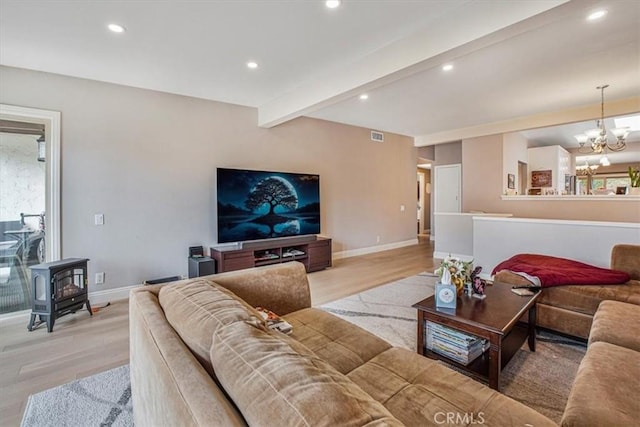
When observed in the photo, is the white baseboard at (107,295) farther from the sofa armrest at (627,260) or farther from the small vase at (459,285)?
the sofa armrest at (627,260)

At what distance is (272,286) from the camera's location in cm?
215

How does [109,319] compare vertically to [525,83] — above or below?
below

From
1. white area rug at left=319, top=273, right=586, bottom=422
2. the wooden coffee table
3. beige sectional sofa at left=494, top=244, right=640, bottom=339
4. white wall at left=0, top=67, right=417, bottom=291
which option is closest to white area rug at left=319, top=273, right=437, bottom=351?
white area rug at left=319, top=273, right=586, bottom=422

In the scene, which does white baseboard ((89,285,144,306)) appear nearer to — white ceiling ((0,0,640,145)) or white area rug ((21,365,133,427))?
white area rug ((21,365,133,427))

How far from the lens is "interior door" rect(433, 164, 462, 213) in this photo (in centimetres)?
766

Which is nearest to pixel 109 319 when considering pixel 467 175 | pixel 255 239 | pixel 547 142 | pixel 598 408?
pixel 255 239

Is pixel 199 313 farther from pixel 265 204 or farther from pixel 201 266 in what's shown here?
pixel 265 204

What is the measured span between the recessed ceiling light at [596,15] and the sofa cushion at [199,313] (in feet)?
11.5

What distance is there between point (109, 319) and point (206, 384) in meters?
3.16

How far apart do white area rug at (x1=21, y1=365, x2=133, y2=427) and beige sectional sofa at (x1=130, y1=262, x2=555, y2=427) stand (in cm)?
67

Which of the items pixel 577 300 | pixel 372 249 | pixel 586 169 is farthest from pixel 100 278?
pixel 586 169

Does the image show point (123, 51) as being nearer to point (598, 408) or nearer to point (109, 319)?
point (109, 319)

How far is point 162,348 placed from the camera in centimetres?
103

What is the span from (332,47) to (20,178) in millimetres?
3713
